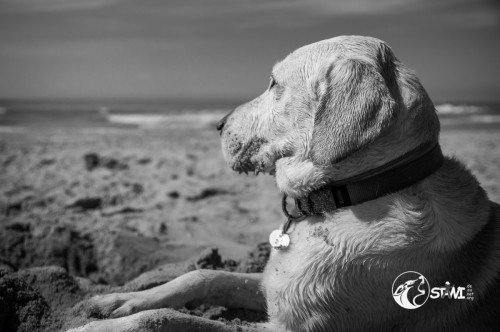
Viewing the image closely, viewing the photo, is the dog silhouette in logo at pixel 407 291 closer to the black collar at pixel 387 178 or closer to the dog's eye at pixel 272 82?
the black collar at pixel 387 178

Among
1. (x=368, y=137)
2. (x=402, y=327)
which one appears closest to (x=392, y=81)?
(x=368, y=137)

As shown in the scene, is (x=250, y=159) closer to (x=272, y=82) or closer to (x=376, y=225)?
(x=272, y=82)

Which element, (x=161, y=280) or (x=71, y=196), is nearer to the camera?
(x=161, y=280)

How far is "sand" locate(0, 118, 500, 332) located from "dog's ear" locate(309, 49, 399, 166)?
42.0 inches

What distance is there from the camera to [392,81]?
232 centimetres

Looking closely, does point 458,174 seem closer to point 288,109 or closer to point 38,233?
point 288,109

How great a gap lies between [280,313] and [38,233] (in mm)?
3047

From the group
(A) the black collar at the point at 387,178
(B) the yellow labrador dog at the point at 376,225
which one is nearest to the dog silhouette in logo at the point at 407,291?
(B) the yellow labrador dog at the point at 376,225

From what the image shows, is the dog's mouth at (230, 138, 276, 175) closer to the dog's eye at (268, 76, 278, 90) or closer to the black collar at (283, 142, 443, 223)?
the dog's eye at (268, 76, 278, 90)

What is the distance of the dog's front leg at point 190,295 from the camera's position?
2678mm

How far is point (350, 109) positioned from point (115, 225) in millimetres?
3639

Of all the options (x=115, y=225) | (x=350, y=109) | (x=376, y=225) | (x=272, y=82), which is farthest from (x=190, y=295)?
(x=115, y=225)

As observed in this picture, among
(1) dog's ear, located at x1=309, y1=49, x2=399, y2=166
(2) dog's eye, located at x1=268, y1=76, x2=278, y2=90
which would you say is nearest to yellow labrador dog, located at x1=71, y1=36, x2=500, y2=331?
(1) dog's ear, located at x1=309, y1=49, x2=399, y2=166

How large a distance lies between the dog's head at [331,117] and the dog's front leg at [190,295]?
742 millimetres
